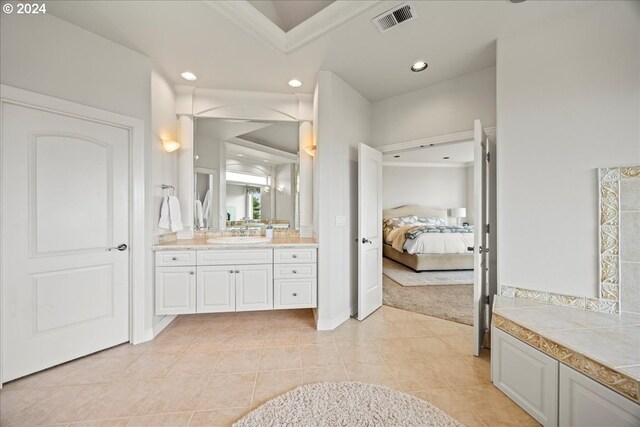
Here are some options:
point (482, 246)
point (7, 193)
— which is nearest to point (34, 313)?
point (7, 193)

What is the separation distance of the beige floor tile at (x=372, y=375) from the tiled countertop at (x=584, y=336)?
0.84 meters

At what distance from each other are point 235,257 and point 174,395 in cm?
111

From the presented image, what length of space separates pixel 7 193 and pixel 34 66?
0.92 meters

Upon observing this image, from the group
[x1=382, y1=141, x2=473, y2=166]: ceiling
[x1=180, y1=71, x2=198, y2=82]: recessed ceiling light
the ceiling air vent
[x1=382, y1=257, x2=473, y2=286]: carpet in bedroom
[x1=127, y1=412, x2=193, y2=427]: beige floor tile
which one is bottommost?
[x1=127, y1=412, x2=193, y2=427]: beige floor tile

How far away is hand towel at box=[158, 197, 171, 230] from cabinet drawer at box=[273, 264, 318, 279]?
3.93 feet

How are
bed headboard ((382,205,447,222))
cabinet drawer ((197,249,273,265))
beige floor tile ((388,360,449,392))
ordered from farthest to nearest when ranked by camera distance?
bed headboard ((382,205,447,222)), cabinet drawer ((197,249,273,265)), beige floor tile ((388,360,449,392))

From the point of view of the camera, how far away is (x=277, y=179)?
321 centimetres

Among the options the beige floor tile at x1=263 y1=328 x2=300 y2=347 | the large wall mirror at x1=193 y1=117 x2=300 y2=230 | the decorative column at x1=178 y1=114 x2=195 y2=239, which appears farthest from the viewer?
the large wall mirror at x1=193 y1=117 x2=300 y2=230

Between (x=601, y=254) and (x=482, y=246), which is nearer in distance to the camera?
(x=601, y=254)

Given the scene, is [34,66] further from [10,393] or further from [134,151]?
[10,393]

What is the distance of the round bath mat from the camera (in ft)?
4.53

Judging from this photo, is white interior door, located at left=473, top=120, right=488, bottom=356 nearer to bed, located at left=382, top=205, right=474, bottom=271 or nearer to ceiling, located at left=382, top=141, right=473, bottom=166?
bed, located at left=382, top=205, right=474, bottom=271

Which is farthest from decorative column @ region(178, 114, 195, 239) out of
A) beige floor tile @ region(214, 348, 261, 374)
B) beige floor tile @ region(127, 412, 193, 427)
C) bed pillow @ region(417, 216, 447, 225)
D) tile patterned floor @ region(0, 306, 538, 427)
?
bed pillow @ region(417, 216, 447, 225)

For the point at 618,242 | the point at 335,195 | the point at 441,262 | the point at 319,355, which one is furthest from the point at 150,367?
the point at 441,262
